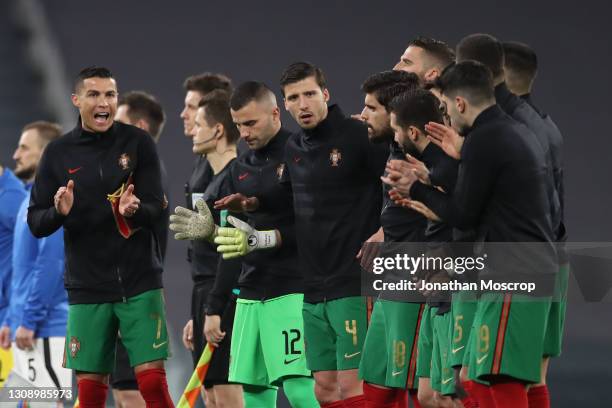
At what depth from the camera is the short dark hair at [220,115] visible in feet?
20.8

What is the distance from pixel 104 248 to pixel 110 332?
39cm

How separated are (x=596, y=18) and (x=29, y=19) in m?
5.46

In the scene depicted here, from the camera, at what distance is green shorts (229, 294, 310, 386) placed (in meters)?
5.45

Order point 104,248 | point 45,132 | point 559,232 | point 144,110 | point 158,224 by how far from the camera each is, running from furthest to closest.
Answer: point 45,132 → point 144,110 → point 158,224 → point 104,248 → point 559,232

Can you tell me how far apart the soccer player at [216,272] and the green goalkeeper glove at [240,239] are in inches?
14.5

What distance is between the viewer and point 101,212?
5.54 m

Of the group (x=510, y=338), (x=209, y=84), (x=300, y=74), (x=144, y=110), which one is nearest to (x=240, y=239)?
(x=300, y=74)

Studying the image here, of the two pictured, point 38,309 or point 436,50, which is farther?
point 38,309

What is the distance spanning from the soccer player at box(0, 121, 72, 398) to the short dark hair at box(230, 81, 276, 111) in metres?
1.57

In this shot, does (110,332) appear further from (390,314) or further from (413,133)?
(413,133)

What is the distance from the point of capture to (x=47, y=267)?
6586 mm

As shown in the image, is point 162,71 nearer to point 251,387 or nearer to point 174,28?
point 174,28

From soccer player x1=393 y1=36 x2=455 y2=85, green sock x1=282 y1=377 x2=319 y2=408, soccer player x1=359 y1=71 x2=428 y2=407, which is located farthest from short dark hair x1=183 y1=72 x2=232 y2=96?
green sock x1=282 y1=377 x2=319 y2=408

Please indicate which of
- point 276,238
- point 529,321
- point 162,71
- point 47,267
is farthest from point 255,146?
point 162,71
